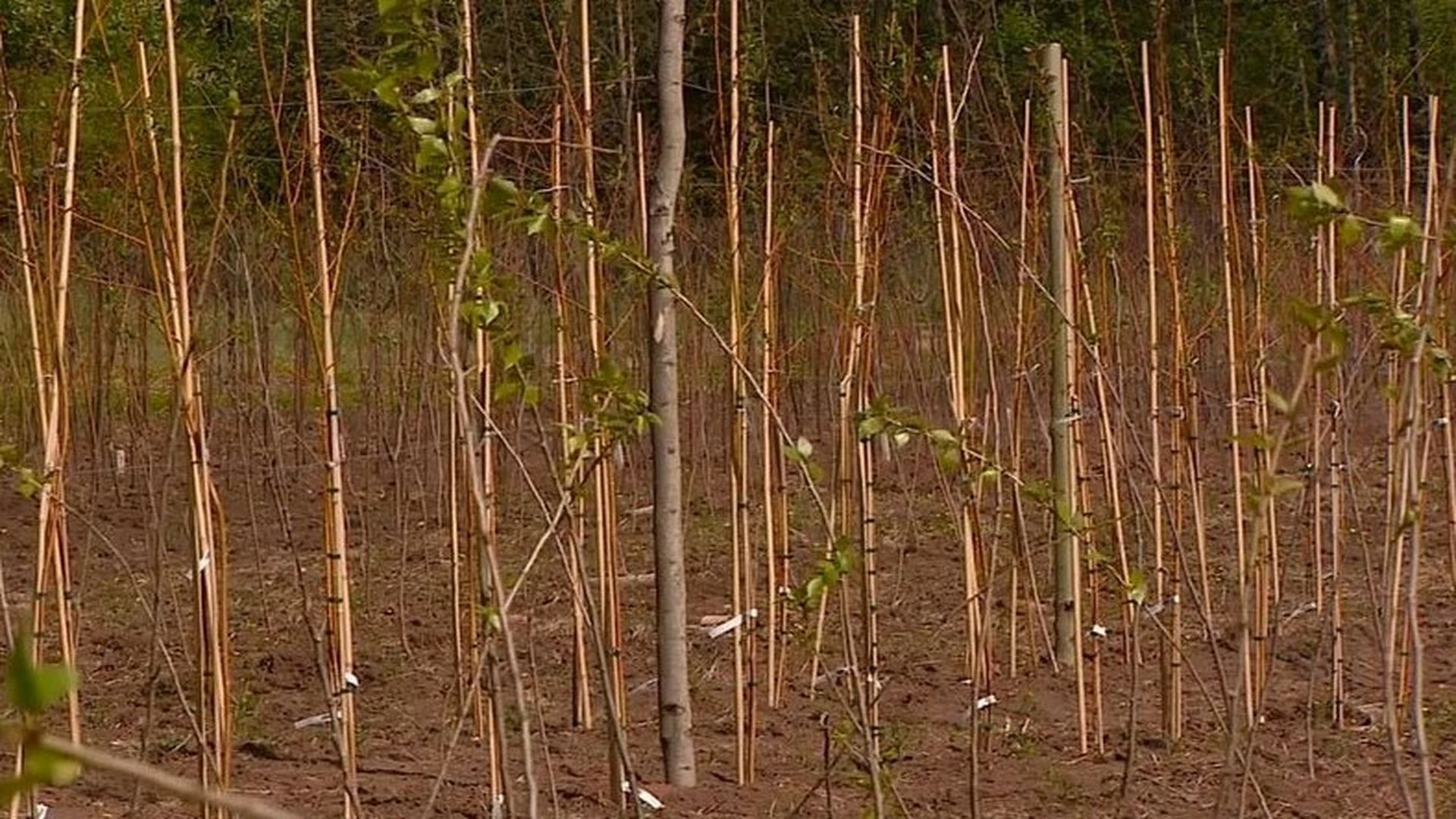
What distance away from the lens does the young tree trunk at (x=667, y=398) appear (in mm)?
3590

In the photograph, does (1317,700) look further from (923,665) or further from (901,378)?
(901,378)

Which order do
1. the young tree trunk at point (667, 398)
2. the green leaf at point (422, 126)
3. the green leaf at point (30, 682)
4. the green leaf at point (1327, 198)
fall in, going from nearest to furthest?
the green leaf at point (30, 682) → the green leaf at point (1327, 198) → the green leaf at point (422, 126) → the young tree trunk at point (667, 398)

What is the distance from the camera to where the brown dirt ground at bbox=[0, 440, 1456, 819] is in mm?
4078

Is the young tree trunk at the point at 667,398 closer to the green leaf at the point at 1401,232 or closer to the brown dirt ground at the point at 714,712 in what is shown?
the brown dirt ground at the point at 714,712

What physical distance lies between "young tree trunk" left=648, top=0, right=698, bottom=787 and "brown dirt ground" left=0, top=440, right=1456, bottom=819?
0.26m

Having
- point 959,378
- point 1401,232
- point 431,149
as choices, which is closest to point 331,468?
point 959,378

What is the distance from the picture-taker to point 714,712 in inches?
198

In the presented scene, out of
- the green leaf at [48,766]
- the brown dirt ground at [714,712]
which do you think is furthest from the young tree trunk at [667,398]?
the green leaf at [48,766]

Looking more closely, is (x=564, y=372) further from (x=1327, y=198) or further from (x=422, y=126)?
(x=1327, y=198)

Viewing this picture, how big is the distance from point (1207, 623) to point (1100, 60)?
46.0ft

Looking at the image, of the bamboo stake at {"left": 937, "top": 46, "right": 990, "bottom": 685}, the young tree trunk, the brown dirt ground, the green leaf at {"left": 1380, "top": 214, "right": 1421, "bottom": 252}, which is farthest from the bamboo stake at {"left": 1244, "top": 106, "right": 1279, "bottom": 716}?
the green leaf at {"left": 1380, "top": 214, "right": 1421, "bottom": 252}

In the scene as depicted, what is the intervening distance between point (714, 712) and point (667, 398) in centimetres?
162

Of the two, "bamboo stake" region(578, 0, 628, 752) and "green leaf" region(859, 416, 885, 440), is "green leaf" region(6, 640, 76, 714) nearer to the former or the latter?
"green leaf" region(859, 416, 885, 440)

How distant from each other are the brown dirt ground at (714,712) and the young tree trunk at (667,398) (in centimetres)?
26
